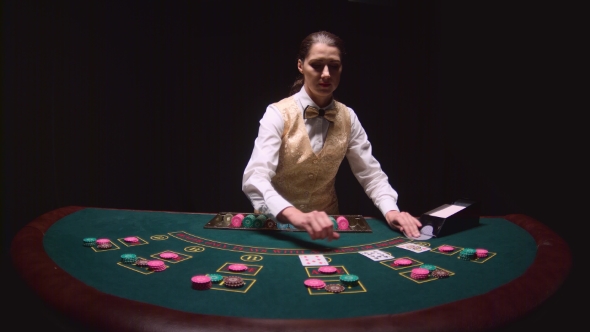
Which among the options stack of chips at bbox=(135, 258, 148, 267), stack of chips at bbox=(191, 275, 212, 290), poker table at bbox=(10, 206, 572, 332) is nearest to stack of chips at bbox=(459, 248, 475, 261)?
poker table at bbox=(10, 206, 572, 332)

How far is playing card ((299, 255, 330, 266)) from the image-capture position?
6.04 ft

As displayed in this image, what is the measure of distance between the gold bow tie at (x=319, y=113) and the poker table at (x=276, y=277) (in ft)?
2.16

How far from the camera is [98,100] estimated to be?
11.7 feet

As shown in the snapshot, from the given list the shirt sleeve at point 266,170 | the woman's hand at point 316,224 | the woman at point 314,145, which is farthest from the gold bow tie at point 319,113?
the woman's hand at point 316,224

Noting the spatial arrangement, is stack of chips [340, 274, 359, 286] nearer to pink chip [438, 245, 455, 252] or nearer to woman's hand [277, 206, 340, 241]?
woman's hand [277, 206, 340, 241]

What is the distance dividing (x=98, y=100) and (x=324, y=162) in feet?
6.10

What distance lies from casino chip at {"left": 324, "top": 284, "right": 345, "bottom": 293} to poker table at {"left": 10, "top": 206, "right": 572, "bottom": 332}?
1 centimetres

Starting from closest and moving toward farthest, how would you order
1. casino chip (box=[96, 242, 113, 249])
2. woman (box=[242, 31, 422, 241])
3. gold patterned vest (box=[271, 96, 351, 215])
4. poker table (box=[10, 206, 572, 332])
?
poker table (box=[10, 206, 572, 332]) → casino chip (box=[96, 242, 113, 249]) → woman (box=[242, 31, 422, 241]) → gold patterned vest (box=[271, 96, 351, 215])

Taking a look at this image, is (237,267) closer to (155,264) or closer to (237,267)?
(237,267)

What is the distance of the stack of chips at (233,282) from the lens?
1.57 m

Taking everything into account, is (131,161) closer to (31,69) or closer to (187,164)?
(187,164)

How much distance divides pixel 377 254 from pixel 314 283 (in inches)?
17.7

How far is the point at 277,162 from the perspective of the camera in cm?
254

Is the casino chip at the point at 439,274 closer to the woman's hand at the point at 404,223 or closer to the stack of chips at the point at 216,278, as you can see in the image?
the woman's hand at the point at 404,223
